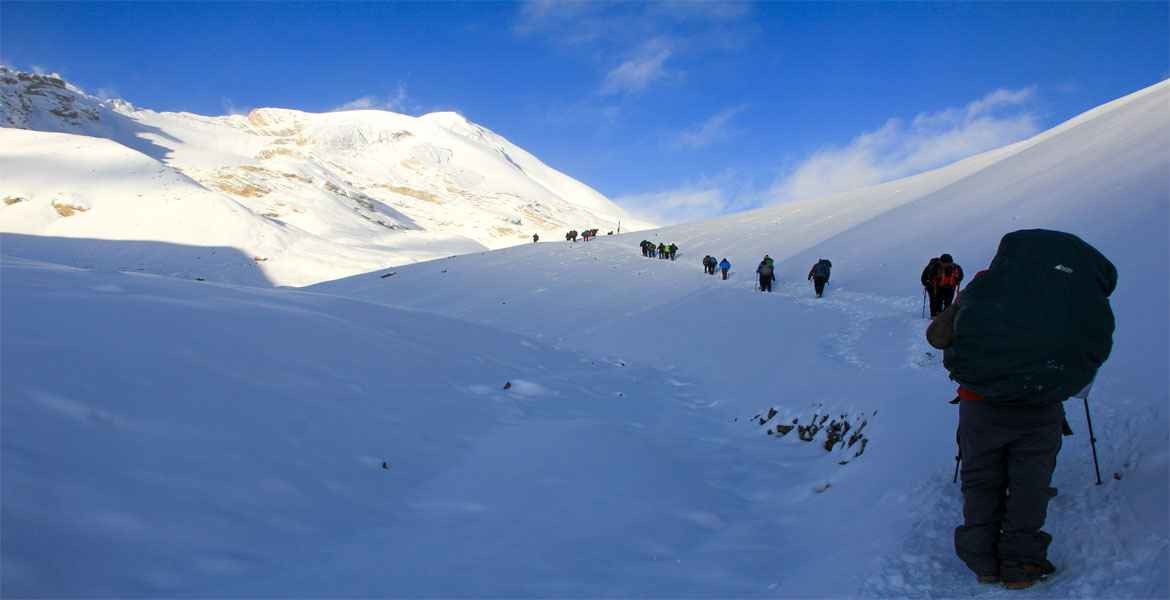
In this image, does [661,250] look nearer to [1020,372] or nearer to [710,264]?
[710,264]

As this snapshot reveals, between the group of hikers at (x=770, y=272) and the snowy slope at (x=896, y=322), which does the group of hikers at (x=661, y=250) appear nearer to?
the snowy slope at (x=896, y=322)

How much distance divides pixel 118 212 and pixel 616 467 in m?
64.7

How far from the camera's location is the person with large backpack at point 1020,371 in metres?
3.14

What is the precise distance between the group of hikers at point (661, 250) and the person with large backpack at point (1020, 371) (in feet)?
100

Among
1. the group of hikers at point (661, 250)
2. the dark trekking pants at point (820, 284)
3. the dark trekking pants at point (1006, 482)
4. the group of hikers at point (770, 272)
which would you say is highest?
the group of hikers at point (661, 250)

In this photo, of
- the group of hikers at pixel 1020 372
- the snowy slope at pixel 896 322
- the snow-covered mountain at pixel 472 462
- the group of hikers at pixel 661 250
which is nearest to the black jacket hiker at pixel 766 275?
the snowy slope at pixel 896 322

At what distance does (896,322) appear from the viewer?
12.1 m

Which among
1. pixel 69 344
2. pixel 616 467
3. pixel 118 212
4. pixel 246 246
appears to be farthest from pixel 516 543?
pixel 118 212

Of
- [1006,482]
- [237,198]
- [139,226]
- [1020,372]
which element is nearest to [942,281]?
[1006,482]

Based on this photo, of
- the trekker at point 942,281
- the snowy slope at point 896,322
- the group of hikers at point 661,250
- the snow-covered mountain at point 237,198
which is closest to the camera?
the snowy slope at point 896,322

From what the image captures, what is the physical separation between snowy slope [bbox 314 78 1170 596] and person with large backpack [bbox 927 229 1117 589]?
1.07 feet

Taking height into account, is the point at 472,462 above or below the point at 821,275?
below

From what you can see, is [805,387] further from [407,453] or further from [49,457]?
[49,457]

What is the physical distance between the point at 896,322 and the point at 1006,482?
9.52 meters
